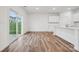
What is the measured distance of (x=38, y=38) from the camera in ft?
7.67

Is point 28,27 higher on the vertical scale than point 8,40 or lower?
higher

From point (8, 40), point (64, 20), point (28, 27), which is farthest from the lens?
point (8, 40)
